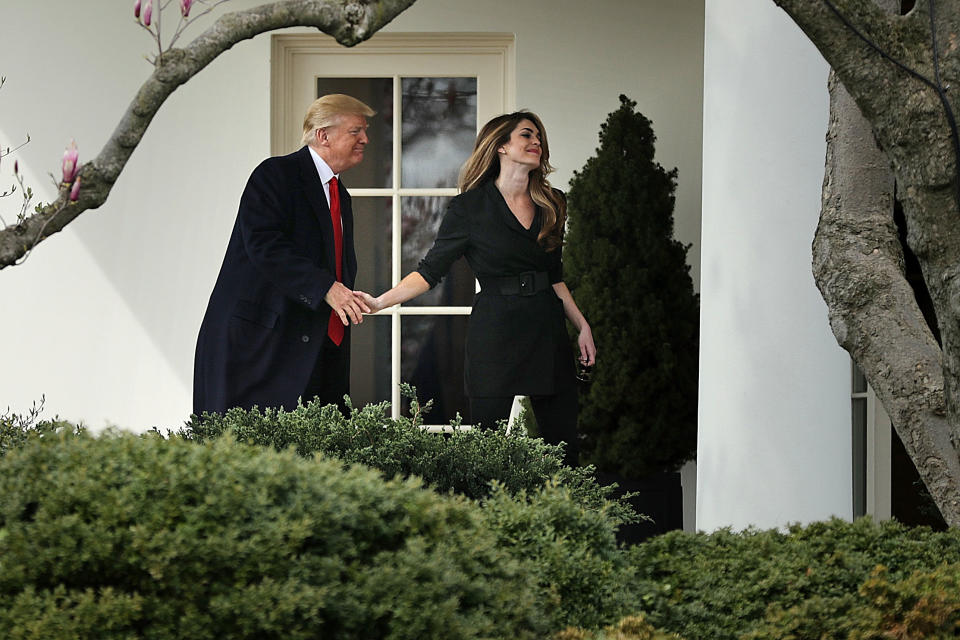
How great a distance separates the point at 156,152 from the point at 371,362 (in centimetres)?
150

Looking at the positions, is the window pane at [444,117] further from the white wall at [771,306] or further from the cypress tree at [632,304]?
the white wall at [771,306]

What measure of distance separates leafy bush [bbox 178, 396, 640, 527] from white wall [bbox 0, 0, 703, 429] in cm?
261

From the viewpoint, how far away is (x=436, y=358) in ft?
19.2

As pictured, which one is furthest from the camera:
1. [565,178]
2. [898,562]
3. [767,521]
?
[565,178]

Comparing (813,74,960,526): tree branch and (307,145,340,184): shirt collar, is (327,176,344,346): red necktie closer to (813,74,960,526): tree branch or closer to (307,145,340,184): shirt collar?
(307,145,340,184): shirt collar

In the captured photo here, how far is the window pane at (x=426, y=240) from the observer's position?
588 cm

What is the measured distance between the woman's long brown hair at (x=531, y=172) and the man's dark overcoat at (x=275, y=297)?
0.65 metres

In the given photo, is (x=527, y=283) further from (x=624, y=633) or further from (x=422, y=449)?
(x=624, y=633)

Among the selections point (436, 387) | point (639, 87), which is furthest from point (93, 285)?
point (639, 87)

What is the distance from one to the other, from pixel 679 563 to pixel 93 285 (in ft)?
13.2

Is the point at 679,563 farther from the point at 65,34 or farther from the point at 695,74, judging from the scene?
the point at 65,34

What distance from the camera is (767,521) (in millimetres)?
3559

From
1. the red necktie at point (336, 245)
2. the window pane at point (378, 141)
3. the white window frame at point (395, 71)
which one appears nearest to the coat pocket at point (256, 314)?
the red necktie at point (336, 245)

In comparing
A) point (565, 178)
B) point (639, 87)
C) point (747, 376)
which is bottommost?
point (747, 376)
